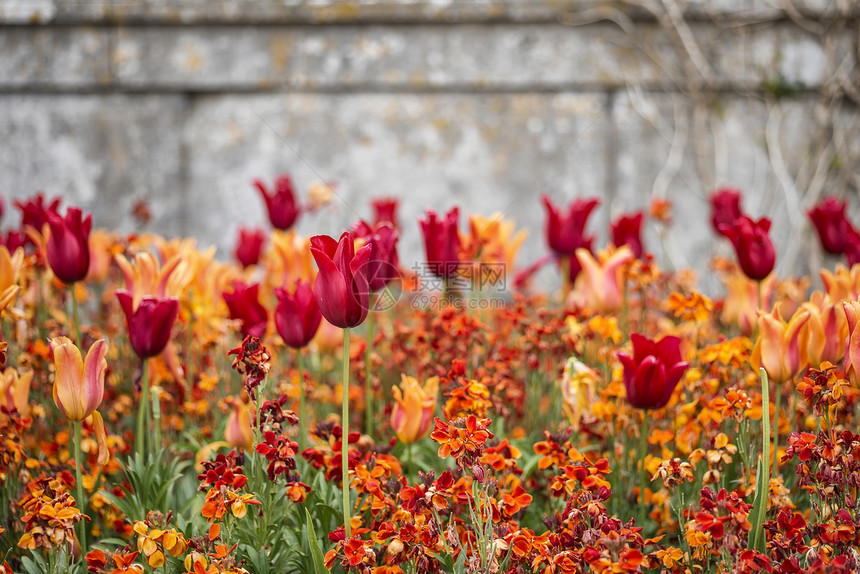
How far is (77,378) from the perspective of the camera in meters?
1.34

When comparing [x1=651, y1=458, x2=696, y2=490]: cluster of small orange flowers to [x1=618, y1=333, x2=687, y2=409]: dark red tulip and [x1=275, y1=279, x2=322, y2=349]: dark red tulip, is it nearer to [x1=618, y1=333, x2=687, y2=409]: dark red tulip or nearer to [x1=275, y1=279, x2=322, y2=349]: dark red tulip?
[x1=618, y1=333, x2=687, y2=409]: dark red tulip

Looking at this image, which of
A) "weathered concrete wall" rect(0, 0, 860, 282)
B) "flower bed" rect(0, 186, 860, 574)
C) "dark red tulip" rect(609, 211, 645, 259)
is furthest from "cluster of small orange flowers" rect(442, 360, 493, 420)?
"weathered concrete wall" rect(0, 0, 860, 282)

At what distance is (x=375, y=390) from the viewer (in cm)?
209

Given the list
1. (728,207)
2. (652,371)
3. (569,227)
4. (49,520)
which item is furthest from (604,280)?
(49,520)

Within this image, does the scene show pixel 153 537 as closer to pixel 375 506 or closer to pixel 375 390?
pixel 375 506

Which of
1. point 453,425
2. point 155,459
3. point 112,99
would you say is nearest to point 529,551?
point 453,425

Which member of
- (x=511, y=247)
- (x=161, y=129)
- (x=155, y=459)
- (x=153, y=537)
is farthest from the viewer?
(x=161, y=129)

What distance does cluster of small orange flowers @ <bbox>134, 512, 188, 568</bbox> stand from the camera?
1.19 m

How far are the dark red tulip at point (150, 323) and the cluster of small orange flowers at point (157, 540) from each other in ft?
1.38

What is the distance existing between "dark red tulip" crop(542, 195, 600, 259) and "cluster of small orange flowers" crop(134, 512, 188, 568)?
148cm

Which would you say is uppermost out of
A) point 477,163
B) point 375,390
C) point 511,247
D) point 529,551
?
point 477,163

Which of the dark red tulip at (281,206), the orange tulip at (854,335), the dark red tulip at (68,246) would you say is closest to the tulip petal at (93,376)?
the dark red tulip at (68,246)

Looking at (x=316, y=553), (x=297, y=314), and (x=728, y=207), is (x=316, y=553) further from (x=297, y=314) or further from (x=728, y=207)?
(x=728, y=207)

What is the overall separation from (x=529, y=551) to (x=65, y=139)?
154 inches
